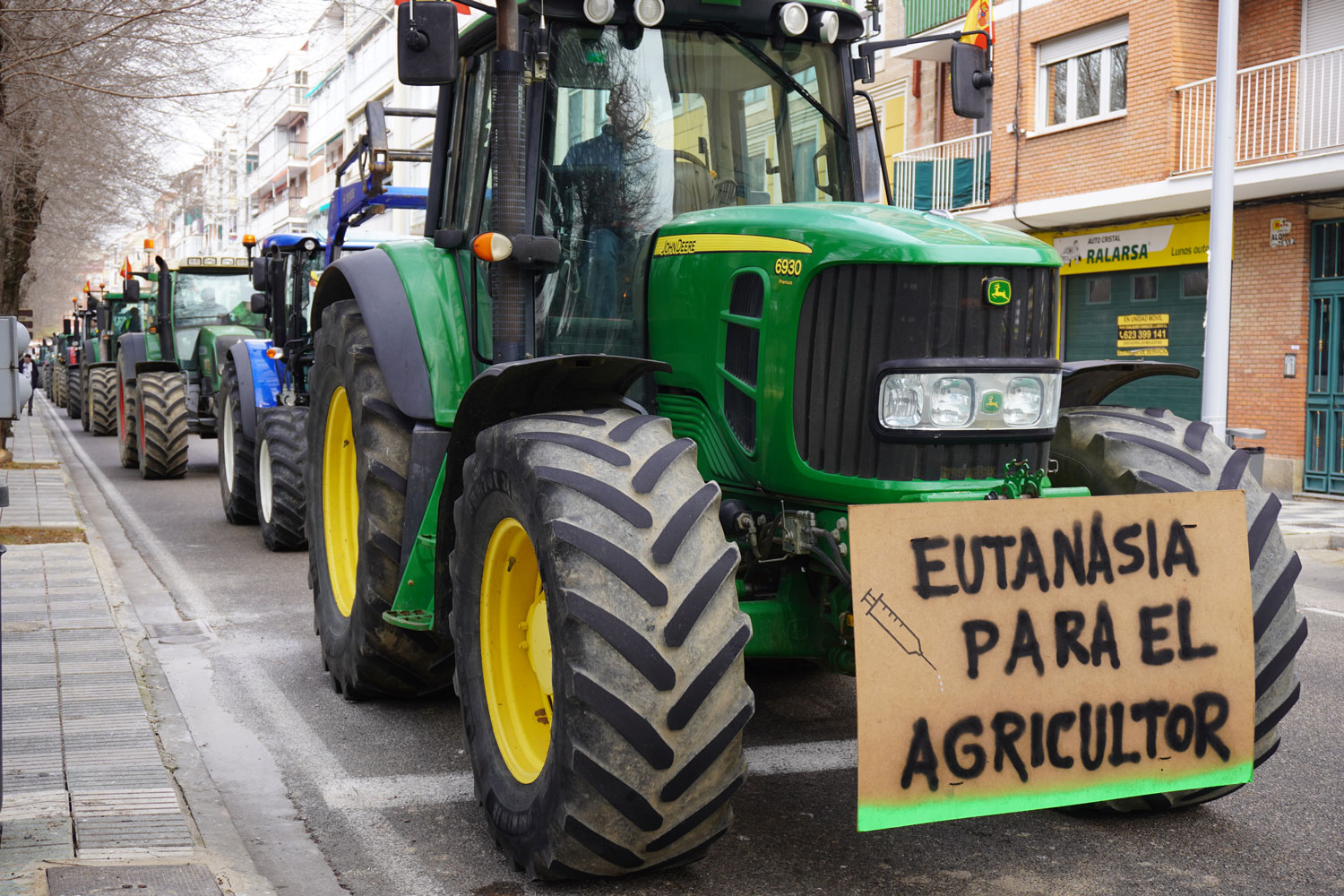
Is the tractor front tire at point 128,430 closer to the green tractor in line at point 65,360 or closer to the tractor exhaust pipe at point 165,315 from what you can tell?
the tractor exhaust pipe at point 165,315

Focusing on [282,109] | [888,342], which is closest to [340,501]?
[888,342]

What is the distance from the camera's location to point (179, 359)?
54.7 feet

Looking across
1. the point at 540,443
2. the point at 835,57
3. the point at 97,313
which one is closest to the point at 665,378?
the point at 540,443

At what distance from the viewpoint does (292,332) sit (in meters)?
11.8

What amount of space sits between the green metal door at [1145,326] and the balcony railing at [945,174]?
7.65ft

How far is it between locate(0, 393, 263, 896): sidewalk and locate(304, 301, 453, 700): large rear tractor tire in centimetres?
81

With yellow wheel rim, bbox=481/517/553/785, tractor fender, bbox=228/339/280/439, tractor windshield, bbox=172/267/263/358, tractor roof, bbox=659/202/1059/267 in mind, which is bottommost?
yellow wheel rim, bbox=481/517/553/785

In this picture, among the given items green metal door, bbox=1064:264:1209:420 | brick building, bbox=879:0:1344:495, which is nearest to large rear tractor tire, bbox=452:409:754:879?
brick building, bbox=879:0:1344:495

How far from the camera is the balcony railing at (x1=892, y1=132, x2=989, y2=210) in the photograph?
22391 millimetres

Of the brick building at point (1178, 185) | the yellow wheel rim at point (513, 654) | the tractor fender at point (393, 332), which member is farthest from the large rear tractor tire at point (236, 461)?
the brick building at point (1178, 185)

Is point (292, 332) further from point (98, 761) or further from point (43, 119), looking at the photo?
point (98, 761)

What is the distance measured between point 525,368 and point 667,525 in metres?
0.82

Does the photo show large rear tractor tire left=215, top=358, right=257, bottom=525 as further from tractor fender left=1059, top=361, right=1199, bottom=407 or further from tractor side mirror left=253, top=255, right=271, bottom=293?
tractor fender left=1059, top=361, right=1199, bottom=407

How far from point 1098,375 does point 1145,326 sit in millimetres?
15910
